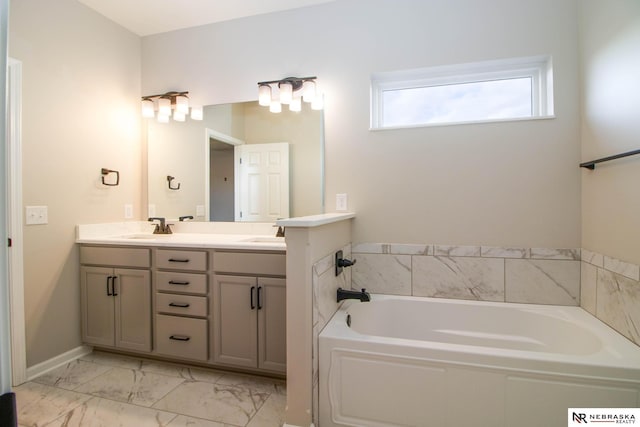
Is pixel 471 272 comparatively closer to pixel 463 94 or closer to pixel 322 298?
pixel 322 298

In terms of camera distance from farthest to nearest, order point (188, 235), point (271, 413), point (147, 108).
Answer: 1. point (147, 108)
2. point (188, 235)
3. point (271, 413)

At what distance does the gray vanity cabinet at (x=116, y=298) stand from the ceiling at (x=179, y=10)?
1.85 meters

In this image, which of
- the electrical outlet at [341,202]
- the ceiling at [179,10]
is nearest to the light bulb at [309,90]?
the ceiling at [179,10]

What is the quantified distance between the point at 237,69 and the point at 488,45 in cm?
185

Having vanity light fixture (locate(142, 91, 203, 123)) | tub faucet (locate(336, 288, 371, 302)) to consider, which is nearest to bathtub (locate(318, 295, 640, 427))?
tub faucet (locate(336, 288, 371, 302))

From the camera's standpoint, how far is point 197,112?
8.79 feet

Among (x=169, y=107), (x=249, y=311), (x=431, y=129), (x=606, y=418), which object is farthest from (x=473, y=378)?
(x=169, y=107)

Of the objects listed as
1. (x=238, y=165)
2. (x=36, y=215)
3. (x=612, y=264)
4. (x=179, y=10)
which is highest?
(x=179, y=10)

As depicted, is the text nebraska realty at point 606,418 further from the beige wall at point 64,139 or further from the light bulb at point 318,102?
the beige wall at point 64,139

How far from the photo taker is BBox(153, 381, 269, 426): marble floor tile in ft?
5.49

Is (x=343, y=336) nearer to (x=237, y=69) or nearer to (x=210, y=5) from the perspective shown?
(x=237, y=69)

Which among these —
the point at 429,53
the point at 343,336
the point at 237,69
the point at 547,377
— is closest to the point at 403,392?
the point at 343,336

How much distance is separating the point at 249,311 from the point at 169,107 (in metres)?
1.92

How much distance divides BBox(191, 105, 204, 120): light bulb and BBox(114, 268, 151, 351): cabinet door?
1.33m
